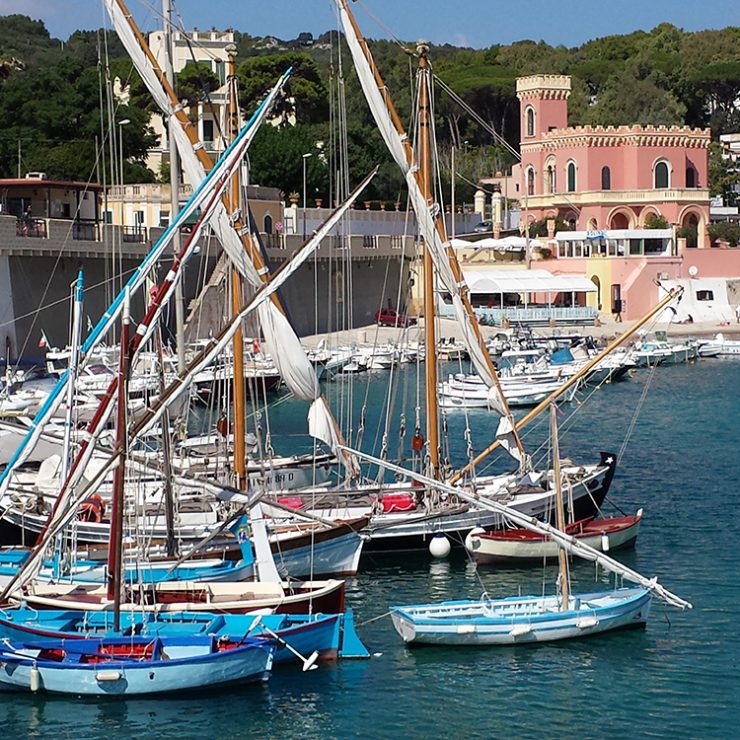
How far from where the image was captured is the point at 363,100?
105125 mm

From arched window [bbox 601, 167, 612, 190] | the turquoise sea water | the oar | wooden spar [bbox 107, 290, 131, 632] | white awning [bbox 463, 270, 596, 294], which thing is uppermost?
arched window [bbox 601, 167, 612, 190]

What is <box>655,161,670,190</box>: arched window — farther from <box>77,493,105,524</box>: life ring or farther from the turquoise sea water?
<box>77,493,105,524</box>: life ring

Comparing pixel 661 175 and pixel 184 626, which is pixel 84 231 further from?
pixel 661 175

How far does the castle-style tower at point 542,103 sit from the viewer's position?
98688 mm

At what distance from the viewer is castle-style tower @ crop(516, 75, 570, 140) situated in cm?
9869

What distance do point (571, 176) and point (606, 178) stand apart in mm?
2110

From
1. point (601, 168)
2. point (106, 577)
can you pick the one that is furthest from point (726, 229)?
point (106, 577)

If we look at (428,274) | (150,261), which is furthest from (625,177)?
(150,261)

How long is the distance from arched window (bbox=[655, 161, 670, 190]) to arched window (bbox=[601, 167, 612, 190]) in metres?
2.71

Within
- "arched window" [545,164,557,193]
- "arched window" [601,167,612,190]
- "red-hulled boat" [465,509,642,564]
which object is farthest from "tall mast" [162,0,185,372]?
"arched window" [545,164,557,193]

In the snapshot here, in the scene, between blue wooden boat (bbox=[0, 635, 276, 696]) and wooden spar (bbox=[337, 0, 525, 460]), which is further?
wooden spar (bbox=[337, 0, 525, 460])

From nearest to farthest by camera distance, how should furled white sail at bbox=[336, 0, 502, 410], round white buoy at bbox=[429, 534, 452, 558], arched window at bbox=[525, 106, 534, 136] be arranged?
furled white sail at bbox=[336, 0, 502, 410], round white buoy at bbox=[429, 534, 452, 558], arched window at bbox=[525, 106, 534, 136]

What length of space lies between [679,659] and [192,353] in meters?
28.6

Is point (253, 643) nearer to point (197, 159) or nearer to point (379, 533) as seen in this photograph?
point (379, 533)
